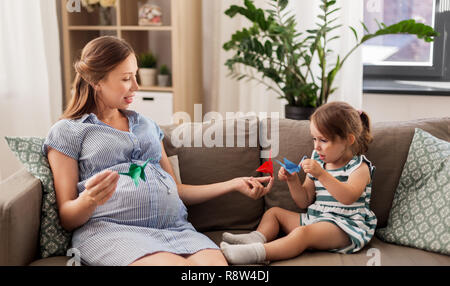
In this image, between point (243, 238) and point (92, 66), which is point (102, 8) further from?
point (243, 238)

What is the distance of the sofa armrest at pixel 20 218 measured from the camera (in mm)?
1445

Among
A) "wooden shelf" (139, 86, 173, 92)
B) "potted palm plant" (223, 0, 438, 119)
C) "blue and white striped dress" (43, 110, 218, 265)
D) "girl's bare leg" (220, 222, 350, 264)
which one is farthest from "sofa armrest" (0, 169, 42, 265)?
"wooden shelf" (139, 86, 173, 92)

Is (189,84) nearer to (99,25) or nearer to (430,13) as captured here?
(99,25)

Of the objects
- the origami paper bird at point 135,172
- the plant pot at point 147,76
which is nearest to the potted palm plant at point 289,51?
the plant pot at point 147,76

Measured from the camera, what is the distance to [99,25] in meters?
3.47

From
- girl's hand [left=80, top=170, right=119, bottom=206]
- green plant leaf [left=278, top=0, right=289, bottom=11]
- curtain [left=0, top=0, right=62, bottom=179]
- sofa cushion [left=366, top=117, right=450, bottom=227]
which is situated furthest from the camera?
curtain [left=0, top=0, right=62, bottom=179]

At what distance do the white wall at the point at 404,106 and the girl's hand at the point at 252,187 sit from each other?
161 cm

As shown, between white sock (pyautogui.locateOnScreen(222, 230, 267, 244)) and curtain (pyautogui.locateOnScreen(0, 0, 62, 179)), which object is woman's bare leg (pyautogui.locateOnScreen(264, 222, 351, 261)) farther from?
curtain (pyautogui.locateOnScreen(0, 0, 62, 179))

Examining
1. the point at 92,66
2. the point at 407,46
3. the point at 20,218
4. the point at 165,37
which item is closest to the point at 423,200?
the point at 92,66

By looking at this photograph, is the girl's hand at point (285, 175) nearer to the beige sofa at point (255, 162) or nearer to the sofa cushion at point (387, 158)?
the beige sofa at point (255, 162)

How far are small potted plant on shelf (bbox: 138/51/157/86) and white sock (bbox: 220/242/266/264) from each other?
185 centimetres

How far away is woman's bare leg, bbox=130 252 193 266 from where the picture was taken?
4.67ft

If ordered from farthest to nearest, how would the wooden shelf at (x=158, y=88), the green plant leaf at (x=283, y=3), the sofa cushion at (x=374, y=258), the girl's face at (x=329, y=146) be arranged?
the wooden shelf at (x=158, y=88), the green plant leaf at (x=283, y=3), the girl's face at (x=329, y=146), the sofa cushion at (x=374, y=258)
